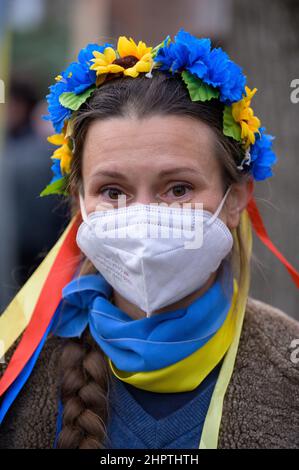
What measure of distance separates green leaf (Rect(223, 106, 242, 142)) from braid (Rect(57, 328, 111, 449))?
3.35ft

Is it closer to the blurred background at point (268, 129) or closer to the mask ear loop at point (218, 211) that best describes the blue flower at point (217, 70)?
the mask ear loop at point (218, 211)

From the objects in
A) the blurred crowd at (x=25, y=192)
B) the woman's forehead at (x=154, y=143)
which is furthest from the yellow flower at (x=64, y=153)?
the blurred crowd at (x=25, y=192)

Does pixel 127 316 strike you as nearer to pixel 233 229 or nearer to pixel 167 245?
pixel 167 245

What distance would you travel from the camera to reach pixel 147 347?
2.64 m

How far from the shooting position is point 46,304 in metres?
3.00

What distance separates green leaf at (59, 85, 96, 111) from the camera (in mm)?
2834

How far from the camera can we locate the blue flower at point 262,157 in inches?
115

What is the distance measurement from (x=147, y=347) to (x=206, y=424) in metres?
0.36

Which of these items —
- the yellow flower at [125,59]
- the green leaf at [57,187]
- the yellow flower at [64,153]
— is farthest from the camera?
the green leaf at [57,187]

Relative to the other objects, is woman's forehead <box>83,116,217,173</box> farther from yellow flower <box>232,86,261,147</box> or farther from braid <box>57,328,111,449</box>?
braid <box>57,328,111,449</box>

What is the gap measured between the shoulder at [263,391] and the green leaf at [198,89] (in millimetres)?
934

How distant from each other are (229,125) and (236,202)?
33 centimetres

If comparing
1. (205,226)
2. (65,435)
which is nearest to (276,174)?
(205,226)

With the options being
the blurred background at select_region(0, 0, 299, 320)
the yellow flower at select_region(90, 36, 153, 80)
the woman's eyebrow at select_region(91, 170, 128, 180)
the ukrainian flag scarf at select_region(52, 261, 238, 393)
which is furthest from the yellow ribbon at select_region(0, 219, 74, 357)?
the blurred background at select_region(0, 0, 299, 320)
